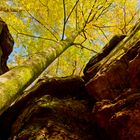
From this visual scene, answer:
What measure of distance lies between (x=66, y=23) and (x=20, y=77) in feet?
19.7

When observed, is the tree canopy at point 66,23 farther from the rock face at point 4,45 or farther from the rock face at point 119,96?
the rock face at point 119,96

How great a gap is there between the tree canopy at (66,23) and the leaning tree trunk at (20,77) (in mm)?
2828

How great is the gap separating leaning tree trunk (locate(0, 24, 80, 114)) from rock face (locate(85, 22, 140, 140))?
4.47ft

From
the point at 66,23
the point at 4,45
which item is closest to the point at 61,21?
the point at 66,23

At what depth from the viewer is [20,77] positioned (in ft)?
17.6

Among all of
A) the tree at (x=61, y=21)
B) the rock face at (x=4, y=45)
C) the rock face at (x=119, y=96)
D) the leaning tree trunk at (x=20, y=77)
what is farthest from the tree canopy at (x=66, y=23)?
the rock face at (x=119, y=96)

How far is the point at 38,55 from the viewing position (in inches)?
273

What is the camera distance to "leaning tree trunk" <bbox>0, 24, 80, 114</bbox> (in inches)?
182

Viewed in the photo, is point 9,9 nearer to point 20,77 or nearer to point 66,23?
point 66,23

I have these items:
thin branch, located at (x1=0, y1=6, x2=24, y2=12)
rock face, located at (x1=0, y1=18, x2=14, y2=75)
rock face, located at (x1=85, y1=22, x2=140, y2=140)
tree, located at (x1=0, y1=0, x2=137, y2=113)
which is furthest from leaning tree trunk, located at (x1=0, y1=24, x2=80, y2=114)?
thin branch, located at (x1=0, y1=6, x2=24, y2=12)

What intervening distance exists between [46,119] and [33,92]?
124cm

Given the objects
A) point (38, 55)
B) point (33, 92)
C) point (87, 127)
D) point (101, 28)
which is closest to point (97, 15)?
point (101, 28)

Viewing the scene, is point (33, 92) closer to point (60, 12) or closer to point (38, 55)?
point (38, 55)

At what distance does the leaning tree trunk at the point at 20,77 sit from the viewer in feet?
15.2
